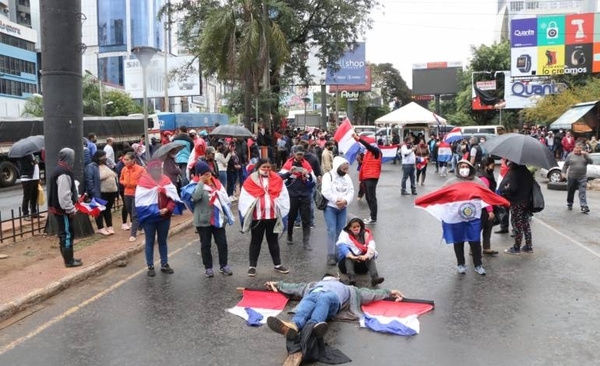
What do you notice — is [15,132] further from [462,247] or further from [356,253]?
[462,247]

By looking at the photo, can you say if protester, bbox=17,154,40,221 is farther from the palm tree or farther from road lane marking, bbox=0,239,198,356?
the palm tree

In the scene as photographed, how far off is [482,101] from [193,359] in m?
50.5

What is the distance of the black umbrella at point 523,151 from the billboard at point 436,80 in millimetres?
58069

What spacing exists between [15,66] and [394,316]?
71.3 m

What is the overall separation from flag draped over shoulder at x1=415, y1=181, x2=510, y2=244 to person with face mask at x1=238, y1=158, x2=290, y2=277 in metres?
1.93

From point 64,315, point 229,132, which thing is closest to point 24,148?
point 229,132

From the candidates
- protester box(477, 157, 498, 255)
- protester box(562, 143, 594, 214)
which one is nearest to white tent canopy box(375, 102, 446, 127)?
protester box(562, 143, 594, 214)

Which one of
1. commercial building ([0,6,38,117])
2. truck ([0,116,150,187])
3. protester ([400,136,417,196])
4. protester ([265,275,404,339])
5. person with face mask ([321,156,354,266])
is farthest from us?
commercial building ([0,6,38,117])

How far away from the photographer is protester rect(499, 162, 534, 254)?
867cm

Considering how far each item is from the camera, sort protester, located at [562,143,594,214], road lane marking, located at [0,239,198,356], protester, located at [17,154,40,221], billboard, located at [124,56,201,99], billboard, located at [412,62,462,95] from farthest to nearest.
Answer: billboard, located at [412,62,462,95]
billboard, located at [124,56,201,99]
protester, located at [562,143,594,214]
protester, located at [17,154,40,221]
road lane marking, located at [0,239,198,356]

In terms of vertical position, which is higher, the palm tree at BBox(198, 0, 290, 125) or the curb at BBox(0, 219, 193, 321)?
the palm tree at BBox(198, 0, 290, 125)

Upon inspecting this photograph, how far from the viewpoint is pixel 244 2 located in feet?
63.5

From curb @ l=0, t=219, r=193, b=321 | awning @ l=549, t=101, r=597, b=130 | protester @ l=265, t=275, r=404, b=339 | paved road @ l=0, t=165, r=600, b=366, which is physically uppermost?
awning @ l=549, t=101, r=597, b=130

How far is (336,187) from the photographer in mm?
8102
